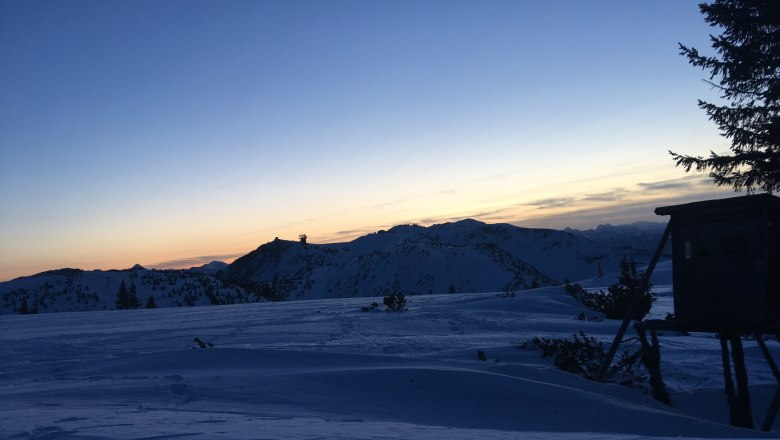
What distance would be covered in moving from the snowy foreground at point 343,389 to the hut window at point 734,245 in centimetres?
221

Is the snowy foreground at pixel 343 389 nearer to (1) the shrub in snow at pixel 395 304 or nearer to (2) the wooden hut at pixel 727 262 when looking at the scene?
(2) the wooden hut at pixel 727 262

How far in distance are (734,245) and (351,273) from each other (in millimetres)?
42819

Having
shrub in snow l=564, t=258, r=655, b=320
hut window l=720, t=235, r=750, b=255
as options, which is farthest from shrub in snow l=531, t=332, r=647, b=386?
shrub in snow l=564, t=258, r=655, b=320

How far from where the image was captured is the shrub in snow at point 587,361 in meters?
9.39

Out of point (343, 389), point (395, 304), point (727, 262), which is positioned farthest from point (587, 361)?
point (395, 304)

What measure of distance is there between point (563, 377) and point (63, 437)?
257 inches

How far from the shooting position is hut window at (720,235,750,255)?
8.39 m

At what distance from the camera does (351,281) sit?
48.4 m

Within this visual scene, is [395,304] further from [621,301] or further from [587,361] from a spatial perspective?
[587,361]

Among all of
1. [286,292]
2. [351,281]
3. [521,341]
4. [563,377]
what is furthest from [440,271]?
[563,377]

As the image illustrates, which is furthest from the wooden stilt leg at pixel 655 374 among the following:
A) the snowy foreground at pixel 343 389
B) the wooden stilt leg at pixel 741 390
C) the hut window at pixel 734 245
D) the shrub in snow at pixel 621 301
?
the shrub in snow at pixel 621 301

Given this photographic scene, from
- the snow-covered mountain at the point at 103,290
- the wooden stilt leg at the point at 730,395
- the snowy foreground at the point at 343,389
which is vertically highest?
the snow-covered mountain at the point at 103,290

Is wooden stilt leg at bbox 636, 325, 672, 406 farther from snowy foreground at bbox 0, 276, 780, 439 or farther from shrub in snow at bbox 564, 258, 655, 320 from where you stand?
shrub in snow at bbox 564, 258, 655, 320

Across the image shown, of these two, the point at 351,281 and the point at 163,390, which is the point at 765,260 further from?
the point at 351,281
